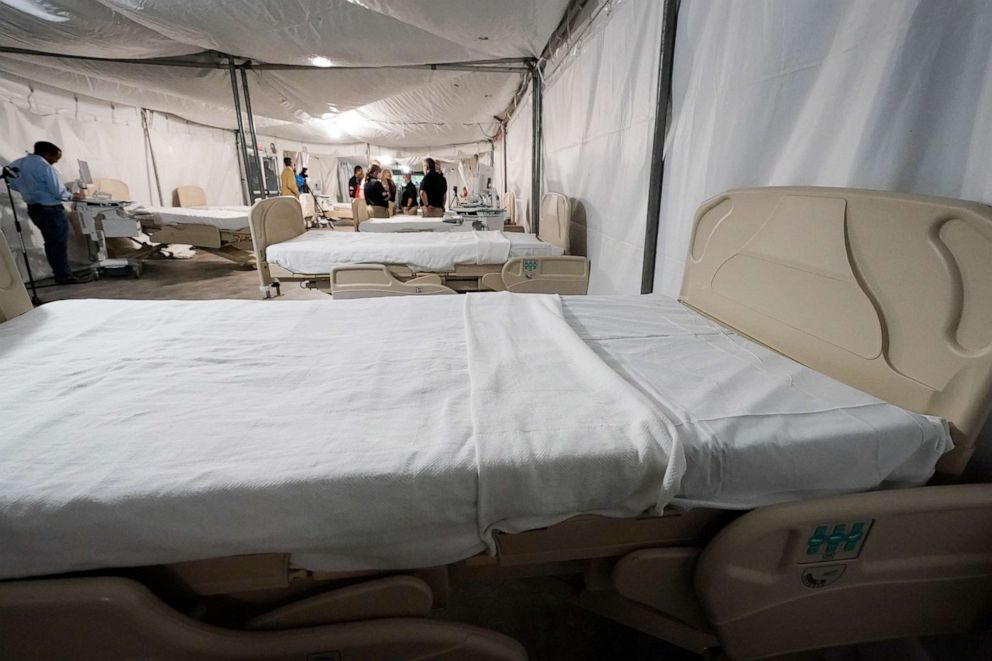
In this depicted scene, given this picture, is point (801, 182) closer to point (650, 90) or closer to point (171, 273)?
point (650, 90)

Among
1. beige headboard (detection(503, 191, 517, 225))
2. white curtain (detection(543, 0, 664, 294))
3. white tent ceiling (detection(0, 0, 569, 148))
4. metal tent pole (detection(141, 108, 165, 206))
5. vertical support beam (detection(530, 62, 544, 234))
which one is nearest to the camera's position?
white curtain (detection(543, 0, 664, 294))

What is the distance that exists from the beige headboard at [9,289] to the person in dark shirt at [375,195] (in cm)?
566

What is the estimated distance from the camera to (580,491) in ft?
2.29

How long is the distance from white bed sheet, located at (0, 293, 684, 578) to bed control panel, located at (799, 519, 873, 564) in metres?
0.30

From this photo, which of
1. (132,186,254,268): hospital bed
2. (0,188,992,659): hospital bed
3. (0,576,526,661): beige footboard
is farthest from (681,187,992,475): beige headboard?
(132,186,254,268): hospital bed

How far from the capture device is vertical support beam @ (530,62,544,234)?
424cm

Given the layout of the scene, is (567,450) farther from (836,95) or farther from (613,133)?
(613,133)

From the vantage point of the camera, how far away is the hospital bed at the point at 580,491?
2.08 ft

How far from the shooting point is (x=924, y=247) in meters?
0.77

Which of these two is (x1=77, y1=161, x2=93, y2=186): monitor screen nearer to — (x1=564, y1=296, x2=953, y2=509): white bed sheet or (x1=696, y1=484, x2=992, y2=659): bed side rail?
(x1=564, y1=296, x2=953, y2=509): white bed sheet

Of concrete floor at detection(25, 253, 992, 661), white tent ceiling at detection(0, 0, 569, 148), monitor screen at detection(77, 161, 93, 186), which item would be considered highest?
white tent ceiling at detection(0, 0, 569, 148)

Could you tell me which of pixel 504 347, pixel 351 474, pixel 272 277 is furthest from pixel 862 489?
pixel 272 277

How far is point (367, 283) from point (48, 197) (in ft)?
14.5

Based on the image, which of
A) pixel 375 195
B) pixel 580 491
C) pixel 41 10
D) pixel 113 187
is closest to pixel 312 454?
pixel 580 491
